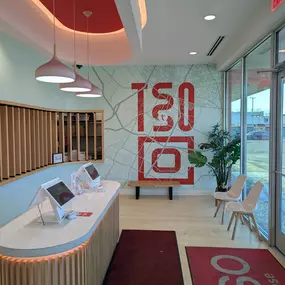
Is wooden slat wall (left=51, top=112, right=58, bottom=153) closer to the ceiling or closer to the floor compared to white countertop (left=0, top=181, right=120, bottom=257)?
closer to the ceiling

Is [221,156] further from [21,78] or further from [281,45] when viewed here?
[21,78]

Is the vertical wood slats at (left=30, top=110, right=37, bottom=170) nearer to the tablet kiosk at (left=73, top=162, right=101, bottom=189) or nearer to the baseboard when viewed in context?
the tablet kiosk at (left=73, top=162, right=101, bottom=189)

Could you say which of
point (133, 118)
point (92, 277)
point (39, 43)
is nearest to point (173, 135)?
point (133, 118)

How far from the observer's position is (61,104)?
6.07m

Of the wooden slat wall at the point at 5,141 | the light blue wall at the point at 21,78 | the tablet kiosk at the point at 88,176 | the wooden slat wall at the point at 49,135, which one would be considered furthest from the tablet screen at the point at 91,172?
the wooden slat wall at the point at 49,135

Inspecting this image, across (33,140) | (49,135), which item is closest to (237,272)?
(33,140)

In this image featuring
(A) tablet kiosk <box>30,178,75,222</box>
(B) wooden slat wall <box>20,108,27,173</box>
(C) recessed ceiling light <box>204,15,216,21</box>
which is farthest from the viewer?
(B) wooden slat wall <box>20,108,27,173</box>

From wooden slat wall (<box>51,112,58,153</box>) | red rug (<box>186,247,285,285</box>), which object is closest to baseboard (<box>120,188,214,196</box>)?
wooden slat wall (<box>51,112,58,153</box>)

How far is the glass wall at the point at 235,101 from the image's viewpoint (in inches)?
214

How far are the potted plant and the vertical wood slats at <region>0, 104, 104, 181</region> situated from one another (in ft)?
8.03

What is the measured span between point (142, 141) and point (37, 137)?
8.51 feet

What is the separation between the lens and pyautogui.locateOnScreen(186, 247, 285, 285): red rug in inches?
116

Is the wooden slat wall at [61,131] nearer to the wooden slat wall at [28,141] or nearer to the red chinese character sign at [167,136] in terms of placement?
the wooden slat wall at [28,141]

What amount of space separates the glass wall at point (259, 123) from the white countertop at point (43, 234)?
281 centimetres
